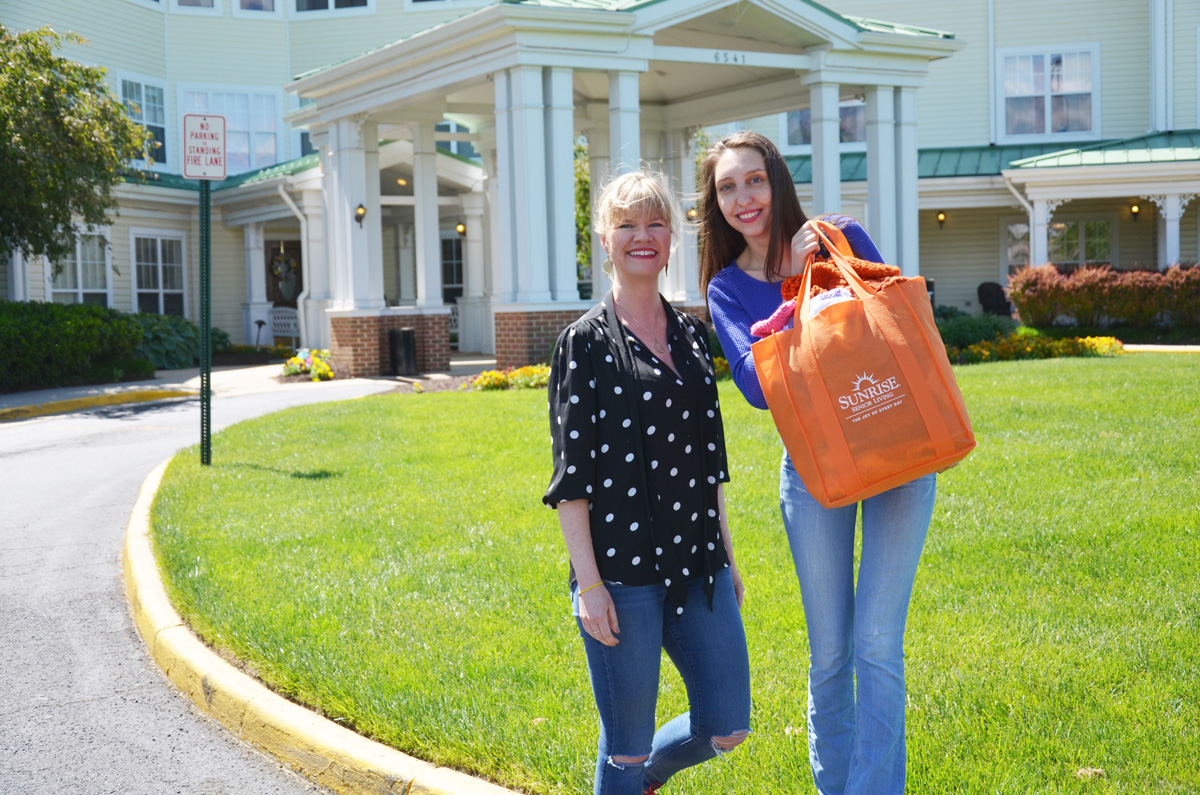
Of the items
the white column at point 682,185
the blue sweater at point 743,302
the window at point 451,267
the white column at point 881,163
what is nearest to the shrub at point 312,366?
the white column at point 682,185

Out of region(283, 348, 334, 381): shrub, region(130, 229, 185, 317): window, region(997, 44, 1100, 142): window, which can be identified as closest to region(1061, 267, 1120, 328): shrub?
region(997, 44, 1100, 142): window

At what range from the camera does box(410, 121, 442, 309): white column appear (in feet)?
56.2

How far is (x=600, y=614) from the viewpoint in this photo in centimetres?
259

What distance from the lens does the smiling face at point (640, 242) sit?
9.02 feet

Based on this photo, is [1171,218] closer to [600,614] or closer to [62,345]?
[62,345]

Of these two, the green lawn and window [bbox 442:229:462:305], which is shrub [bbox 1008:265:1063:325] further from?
window [bbox 442:229:462:305]

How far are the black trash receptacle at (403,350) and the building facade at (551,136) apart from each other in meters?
0.39

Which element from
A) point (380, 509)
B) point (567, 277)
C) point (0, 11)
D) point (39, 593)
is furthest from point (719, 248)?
point (0, 11)

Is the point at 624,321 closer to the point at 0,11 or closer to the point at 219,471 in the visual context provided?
the point at 219,471

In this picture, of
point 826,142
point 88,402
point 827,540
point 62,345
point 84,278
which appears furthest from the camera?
point 84,278

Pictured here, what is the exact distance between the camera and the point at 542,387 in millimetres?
13570

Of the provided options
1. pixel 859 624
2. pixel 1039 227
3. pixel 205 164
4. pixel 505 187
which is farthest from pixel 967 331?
pixel 859 624

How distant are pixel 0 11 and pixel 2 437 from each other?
1326 cm

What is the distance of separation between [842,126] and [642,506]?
2336 cm
